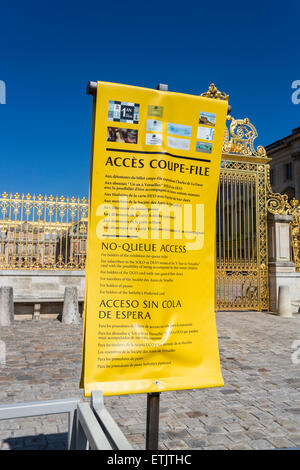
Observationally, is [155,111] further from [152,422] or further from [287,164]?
[287,164]

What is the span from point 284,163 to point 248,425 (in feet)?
126

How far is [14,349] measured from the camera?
6.96 metres

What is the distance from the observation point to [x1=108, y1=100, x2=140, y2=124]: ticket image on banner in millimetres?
2299

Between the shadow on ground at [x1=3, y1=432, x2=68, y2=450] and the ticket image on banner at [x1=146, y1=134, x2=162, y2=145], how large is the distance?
2.62 m

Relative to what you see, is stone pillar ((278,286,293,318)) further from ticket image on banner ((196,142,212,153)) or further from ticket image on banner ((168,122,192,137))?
ticket image on banner ((168,122,192,137))

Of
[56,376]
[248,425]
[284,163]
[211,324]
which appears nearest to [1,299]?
[56,376]

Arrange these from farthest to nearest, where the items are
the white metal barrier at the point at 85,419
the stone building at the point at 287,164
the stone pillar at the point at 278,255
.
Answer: the stone building at the point at 287,164, the stone pillar at the point at 278,255, the white metal barrier at the point at 85,419

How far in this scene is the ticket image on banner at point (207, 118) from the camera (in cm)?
247

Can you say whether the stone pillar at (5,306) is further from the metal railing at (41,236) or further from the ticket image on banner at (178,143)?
the ticket image on banner at (178,143)

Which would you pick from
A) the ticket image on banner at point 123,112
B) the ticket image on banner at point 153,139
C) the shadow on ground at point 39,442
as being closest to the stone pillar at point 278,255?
the shadow on ground at point 39,442

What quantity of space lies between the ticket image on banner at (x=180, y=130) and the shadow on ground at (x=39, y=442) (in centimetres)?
272

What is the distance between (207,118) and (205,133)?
0.31 feet

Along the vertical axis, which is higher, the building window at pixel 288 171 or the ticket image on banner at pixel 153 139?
the building window at pixel 288 171

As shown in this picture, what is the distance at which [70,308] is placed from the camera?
1000 centimetres
